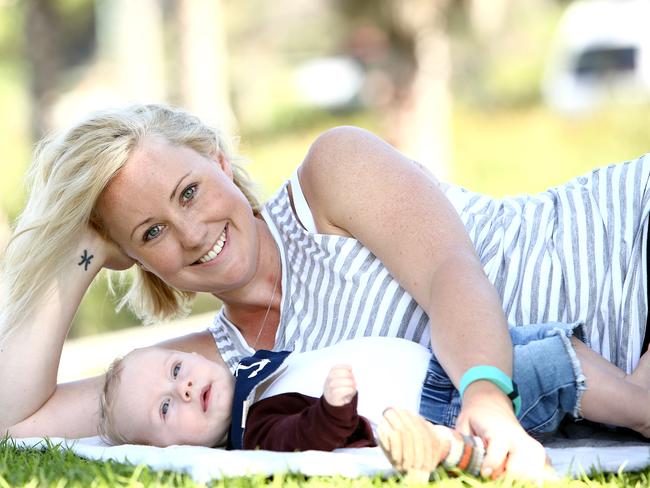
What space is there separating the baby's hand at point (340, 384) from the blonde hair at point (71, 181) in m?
1.32

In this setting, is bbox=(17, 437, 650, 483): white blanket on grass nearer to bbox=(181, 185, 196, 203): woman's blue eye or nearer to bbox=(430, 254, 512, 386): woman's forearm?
bbox=(430, 254, 512, 386): woman's forearm

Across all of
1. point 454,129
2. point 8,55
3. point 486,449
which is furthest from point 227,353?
point 8,55

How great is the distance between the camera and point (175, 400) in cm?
363

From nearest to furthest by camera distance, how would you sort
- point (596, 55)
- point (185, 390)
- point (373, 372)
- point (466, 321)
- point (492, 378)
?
1. point (492, 378)
2. point (466, 321)
3. point (373, 372)
4. point (185, 390)
5. point (596, 55)

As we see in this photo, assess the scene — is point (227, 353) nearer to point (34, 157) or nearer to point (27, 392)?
point (27, 392)

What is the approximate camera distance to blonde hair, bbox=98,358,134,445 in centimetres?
383

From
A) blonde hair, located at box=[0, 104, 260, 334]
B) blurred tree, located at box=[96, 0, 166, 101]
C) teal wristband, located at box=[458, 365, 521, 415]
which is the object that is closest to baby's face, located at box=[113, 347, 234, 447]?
blonde hair, located at box=[0, 104, 260, 334]

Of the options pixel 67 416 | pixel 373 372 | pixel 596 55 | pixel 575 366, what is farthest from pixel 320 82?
pixel 575 366

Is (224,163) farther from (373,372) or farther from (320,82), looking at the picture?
(320,82)

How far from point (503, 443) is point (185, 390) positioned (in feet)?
3.96

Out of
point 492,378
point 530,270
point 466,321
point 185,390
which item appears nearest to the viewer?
point 492,378

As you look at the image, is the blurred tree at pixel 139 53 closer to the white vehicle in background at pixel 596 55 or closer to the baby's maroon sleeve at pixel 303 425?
the white vehicle in background at pixel 596 55

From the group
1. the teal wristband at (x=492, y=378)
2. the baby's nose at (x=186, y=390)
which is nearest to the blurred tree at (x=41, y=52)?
the baby's nose at (x=186, y=390)

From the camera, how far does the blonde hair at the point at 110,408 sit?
3832 mm
